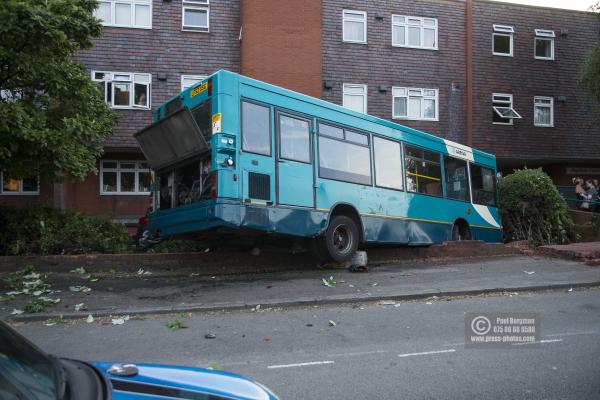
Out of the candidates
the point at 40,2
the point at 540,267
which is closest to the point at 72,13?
the point at 40,2

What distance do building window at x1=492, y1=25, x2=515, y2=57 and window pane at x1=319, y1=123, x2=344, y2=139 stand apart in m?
14.0

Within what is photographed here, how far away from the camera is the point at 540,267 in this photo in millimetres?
10750

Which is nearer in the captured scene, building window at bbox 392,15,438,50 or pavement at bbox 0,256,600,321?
pavement at bbox 0,256,600,321

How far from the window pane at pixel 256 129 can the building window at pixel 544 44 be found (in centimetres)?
1756

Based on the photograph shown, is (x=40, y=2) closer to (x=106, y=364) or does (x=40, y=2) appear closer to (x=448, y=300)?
(x=106, y=364)

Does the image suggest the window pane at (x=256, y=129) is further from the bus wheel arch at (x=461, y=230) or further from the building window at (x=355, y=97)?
the building window at (x=355, y=97)

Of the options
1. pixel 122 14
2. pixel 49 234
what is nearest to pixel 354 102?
pixel 122 14

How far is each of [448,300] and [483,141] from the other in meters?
14.0

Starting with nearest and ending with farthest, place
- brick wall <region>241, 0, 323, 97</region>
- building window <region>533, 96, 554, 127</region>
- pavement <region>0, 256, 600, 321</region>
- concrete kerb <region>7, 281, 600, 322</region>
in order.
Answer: concrete kerb <region>7, 281, 600, 322</region> → pavement <region>0, 256, 600, 321</region> → brick wall <region>241, 0, 323, 97</region> → building window <region>533, 96, 554, 127</region>

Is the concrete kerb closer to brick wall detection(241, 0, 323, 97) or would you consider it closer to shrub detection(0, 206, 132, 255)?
shrub detection(0, 206, 132, 255)

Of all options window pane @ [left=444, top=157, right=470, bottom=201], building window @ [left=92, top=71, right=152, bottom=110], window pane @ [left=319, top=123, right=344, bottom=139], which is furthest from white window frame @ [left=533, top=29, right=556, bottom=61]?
building window @ [left=92, top=71, right=152, bottom=110]

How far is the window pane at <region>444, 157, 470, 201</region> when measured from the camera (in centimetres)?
1323

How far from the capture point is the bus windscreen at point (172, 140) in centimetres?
827

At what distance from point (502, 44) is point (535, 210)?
985 cm
